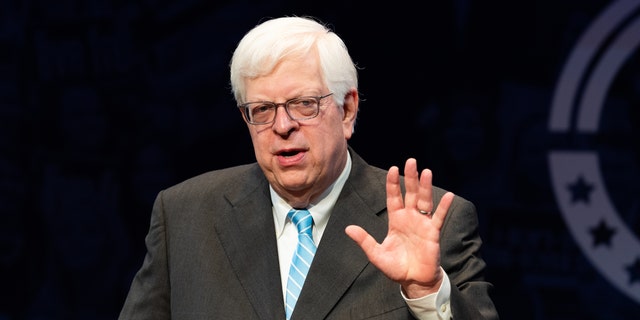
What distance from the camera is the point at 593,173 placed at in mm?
3373

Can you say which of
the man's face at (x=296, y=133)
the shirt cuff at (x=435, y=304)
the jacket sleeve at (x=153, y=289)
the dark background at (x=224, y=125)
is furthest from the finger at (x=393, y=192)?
the dark background at (x=224, y=125)

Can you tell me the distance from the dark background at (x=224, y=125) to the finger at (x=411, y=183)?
1774 millimetres

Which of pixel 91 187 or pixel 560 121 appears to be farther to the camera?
pixel 91 187

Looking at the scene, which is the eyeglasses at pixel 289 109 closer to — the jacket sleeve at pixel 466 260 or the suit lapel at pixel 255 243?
the suit lapel at pixel 255 243

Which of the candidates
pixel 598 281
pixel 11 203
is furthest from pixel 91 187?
pixel 598 281

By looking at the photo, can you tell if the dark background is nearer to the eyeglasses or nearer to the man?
the man

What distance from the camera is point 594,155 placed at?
11.0ft

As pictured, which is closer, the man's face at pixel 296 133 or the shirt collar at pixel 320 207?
the man's face at pixel 296 133

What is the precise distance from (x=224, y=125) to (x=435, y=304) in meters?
2.13

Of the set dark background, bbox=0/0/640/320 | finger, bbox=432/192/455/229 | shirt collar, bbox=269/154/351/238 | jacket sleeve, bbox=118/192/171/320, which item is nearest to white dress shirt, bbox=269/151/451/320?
shirt collar, bbox=269/154/351/238

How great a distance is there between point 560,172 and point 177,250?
1815mm

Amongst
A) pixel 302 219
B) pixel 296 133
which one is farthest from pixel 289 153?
pixel 302 219

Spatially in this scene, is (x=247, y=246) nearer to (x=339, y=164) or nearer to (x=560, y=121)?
(x=339, y=164)

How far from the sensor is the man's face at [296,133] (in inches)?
78.3
